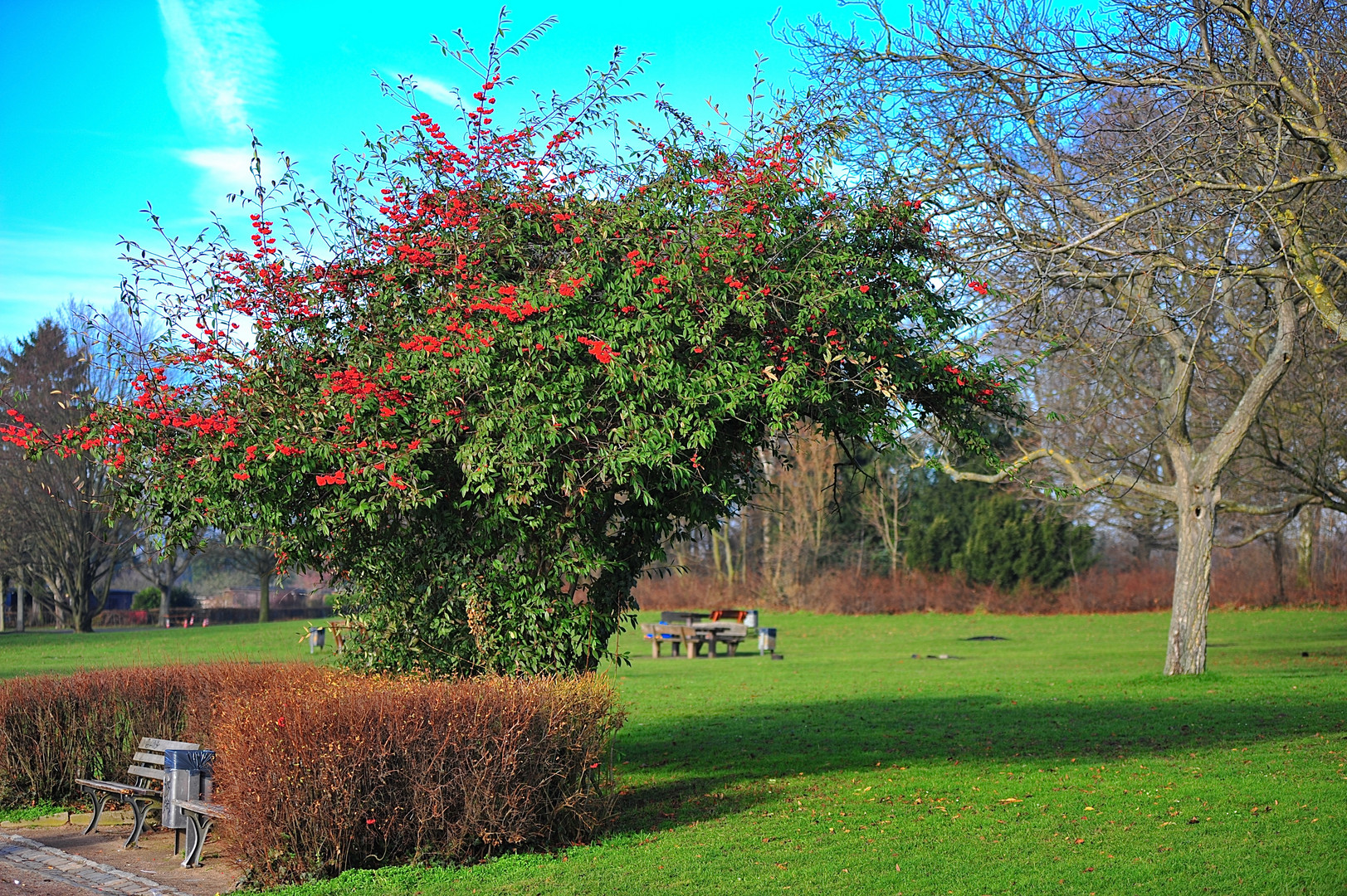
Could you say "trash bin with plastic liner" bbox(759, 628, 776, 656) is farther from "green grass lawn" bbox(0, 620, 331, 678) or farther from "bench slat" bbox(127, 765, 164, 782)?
"bench slat" bbox(127, 765, 164, 782)

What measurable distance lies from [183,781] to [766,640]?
20805 millimetres

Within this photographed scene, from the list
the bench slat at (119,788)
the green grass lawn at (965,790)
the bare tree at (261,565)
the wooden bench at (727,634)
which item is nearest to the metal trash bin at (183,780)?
the bench slat at (119,788)

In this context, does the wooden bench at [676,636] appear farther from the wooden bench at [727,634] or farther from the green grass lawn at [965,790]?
the green grass lawn at [965,790]

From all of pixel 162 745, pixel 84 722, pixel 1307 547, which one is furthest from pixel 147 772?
pixel 1307 547

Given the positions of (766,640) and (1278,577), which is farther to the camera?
(1278,577)

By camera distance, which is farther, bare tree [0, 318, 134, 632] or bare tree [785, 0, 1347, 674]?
bare tree [0, 318, 134, 632]

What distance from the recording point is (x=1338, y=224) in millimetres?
11930

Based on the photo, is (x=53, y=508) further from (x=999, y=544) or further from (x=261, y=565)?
(x=999, y=544)

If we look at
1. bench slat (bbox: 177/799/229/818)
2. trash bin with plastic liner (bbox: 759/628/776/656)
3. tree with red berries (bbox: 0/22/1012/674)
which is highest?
tree with red berries (bbox: 0/22/1012/674)

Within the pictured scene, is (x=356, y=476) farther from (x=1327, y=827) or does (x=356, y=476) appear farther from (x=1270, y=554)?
(x=1270, y=554)

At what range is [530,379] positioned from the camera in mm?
7910

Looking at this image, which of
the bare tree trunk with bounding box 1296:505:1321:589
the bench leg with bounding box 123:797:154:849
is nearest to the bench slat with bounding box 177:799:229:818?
the bench leg with bounding box 123:797:154:849

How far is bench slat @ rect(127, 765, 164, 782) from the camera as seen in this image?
7.93 meters

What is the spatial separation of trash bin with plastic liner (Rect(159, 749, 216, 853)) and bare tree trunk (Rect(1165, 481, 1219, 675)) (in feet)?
52.2
